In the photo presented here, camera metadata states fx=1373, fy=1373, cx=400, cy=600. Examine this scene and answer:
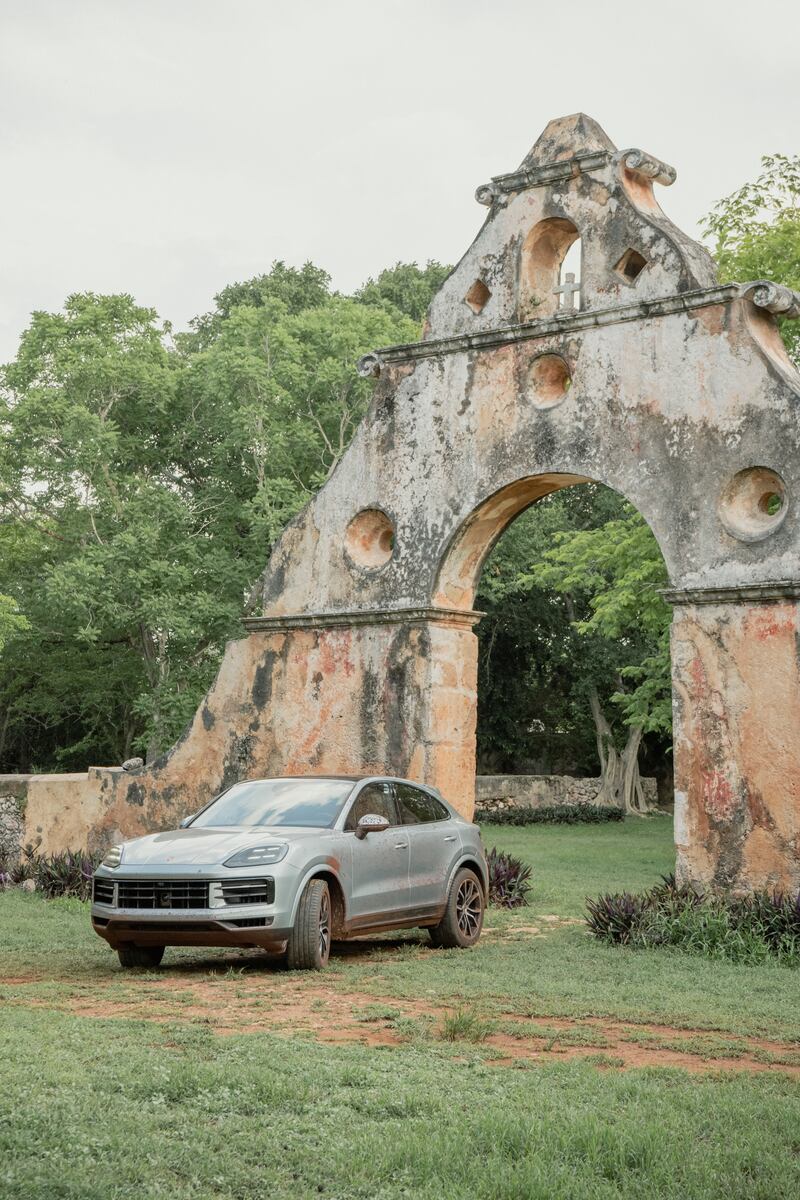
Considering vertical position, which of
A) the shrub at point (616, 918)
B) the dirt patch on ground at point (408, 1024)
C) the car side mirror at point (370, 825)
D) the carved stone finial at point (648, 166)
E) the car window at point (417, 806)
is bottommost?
the dirt patch on ground at point (408, 1024)

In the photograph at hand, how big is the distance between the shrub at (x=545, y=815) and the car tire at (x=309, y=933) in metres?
22.3

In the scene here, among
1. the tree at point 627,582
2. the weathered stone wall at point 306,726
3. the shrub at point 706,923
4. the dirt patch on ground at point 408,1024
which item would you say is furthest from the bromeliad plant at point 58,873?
the tree at point 627,582

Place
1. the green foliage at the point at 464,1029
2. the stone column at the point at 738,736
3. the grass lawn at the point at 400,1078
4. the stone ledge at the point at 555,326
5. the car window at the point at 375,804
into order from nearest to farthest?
1. the grass lawn at the point at 400,1078
2. the green foliage at the point at 464,1029
3. the car window at the point at 375,804
4. the stone column at the point at 738,736
5. the stone ledge at the point at 555,326

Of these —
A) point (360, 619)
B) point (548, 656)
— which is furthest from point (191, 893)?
point (548, 656)

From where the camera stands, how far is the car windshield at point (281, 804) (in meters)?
10.6

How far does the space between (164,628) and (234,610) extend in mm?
1537

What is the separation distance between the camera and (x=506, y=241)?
1438cm

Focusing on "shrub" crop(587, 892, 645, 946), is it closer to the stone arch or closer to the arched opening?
the stone arch

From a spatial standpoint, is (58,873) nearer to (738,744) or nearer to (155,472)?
(738,744)

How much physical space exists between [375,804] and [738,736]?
3293 mm

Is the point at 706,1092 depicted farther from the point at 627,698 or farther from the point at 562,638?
the point at 562,638

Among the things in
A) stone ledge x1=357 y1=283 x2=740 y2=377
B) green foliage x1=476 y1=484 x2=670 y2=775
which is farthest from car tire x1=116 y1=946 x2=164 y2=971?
green foliage x1=476 y1=484 x2=670 y2=775

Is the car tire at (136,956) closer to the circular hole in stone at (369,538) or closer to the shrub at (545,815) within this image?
the circular hole in stone at (369,538)

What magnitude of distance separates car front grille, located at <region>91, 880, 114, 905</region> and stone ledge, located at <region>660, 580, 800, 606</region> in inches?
216
